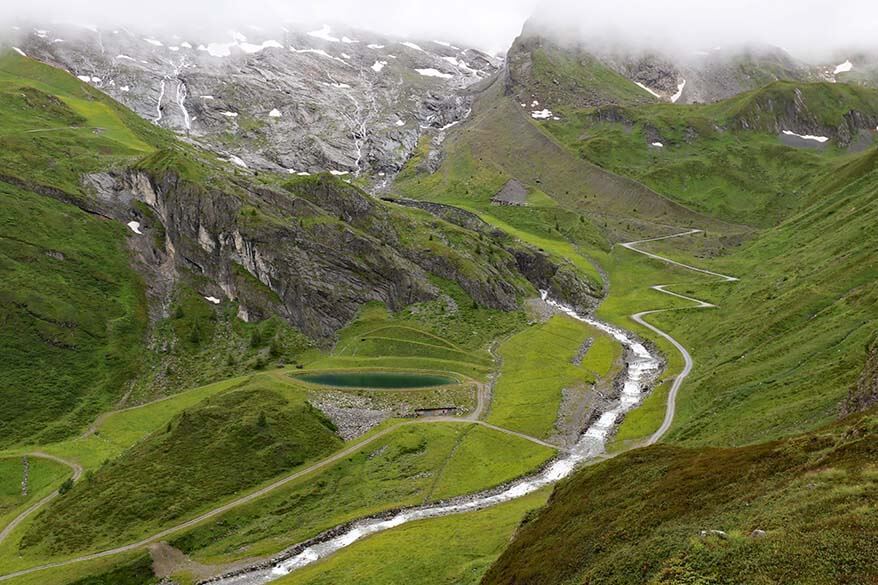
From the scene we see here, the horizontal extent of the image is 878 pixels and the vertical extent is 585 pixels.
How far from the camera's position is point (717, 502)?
112ft

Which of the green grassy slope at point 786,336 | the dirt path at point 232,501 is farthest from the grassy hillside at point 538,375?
the green grassy slope at point 786,336

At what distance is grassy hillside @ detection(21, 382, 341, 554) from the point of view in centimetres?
7747

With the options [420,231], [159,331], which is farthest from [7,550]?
[420,231]

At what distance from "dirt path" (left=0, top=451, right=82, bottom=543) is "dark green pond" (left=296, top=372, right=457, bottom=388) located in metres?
41.9

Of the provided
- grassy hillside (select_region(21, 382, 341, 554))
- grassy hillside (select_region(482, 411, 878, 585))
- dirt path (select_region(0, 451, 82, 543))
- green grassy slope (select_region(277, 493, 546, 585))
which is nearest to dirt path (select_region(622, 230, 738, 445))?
green grassy slope (select_region(277, 493, 546, 585))

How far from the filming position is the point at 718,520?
31.1 metres

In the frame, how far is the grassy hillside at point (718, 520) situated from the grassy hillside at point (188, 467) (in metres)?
51.6

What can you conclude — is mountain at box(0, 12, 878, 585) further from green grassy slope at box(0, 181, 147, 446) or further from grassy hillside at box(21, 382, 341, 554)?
green grassy slope at box(0, 181, 147, 446)

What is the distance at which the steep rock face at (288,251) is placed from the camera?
152375 mm

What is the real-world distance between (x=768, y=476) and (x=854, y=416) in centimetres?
1107

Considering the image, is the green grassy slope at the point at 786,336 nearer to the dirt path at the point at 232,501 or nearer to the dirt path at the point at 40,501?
the dirt path at the point at 232,501

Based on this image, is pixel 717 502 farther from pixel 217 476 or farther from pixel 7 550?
pixel 7 550

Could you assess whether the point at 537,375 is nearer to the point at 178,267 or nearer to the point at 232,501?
the point at 232,501

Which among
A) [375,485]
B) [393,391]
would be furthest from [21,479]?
[393,391]
